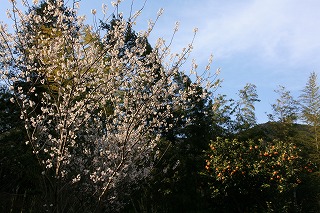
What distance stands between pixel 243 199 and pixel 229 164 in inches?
44.3

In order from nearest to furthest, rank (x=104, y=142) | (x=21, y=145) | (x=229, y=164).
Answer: (x=104, y=142) → (x=229, y=164) → (x=21, y=145)

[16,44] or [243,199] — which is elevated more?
[16,44]

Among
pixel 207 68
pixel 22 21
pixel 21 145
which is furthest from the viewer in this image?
pixel 21 145

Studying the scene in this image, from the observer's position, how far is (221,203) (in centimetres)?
1028

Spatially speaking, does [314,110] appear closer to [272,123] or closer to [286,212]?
[272,123]

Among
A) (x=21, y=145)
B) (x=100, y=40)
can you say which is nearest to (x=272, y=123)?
(x=21, y=145)

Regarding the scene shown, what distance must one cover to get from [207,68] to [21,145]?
713 centimetres

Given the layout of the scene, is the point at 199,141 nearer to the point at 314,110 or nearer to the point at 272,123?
the point at 272,123

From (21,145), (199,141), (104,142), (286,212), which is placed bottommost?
(286,212)

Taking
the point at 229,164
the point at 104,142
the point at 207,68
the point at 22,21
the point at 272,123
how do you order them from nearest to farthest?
the point at 22,21 → the point at 207,68 → the point at 104,142 → the point at 229,164 → the point at 272,123

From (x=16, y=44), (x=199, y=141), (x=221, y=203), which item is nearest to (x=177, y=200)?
(x=221, y=203)

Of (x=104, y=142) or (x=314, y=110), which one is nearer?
(x=104, y=142)

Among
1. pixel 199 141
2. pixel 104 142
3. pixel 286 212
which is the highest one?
pixel 199 141

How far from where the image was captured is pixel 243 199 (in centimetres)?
999
